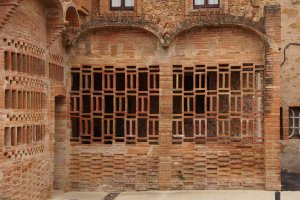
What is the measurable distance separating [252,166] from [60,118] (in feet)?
18.0

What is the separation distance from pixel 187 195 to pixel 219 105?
9.13 feet

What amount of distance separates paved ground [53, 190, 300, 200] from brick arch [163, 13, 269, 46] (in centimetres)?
407

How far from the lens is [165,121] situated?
13.4m

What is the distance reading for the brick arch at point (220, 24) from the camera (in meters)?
13.0

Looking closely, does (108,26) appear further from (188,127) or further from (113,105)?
(188,127)

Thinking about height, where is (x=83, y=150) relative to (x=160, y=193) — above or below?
above

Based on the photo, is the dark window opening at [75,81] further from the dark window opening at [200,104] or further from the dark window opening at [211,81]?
the dark window opening at [211,81]

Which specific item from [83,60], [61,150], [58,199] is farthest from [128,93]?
[58,199]

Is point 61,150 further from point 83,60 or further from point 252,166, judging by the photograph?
point 252,166

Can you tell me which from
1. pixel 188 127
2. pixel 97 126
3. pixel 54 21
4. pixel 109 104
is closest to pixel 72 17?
pixel 54 21

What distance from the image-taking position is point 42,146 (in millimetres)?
11555

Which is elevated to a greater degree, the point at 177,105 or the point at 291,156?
the point at 177,105

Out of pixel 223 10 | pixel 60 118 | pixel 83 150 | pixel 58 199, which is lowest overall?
pixel 58 199

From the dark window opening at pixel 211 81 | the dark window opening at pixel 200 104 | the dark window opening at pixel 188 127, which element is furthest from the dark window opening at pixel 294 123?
the dark window opening at pixel 188 127
